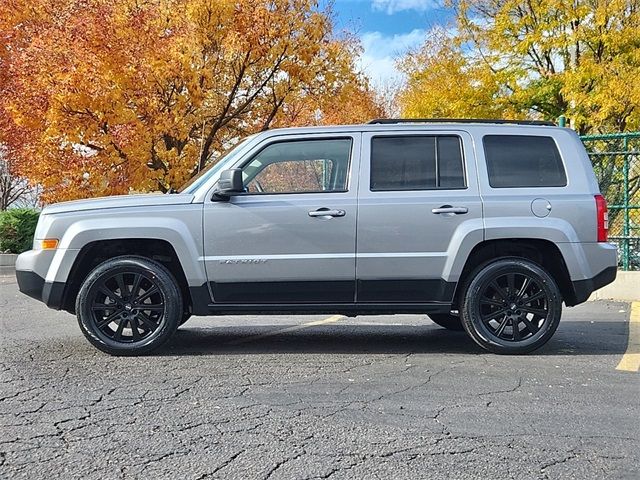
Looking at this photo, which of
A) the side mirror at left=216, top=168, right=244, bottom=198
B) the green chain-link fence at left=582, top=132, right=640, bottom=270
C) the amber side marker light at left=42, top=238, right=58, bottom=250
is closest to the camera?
the side mirror at left=216, top=168, right=244, bottom=198

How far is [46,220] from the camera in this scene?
5.41 meters

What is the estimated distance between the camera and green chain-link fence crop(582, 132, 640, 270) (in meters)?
9.35

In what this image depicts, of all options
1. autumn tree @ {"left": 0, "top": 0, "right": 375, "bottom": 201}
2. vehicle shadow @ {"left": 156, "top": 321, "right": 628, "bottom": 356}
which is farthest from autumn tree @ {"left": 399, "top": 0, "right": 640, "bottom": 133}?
vehicle shadow @ {"left": 156, "top": 321, "right": 628, "bottom": 356}

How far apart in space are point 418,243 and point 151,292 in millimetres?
2265

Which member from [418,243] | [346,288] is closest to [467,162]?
[418,243]

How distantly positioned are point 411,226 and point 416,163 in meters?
0.60

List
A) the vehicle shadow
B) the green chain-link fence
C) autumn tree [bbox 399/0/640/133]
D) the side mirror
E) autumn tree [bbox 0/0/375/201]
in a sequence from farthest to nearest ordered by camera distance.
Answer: autumn tree [bbox 399/0/640/133]
autumn tree [bbox 0/0/375/201]
the green chain-link fence
the vehicle shadow
the side mirror

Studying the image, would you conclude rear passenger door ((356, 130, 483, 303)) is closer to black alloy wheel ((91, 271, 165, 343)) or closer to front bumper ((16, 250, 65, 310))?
black alloy wheel ((91, 271, 165, 343))

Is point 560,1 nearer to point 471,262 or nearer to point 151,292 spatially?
point 471,262

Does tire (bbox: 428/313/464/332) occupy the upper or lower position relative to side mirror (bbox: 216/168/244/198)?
lower

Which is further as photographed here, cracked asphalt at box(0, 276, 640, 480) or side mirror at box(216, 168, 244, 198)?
side mirror at box(216, 168, 244, 198)

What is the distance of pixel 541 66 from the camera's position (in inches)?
704

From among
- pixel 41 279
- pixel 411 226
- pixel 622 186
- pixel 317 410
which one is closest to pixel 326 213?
pixel 411 226

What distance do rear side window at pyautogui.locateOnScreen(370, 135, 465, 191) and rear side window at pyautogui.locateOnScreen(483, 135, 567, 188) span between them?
29 cm
